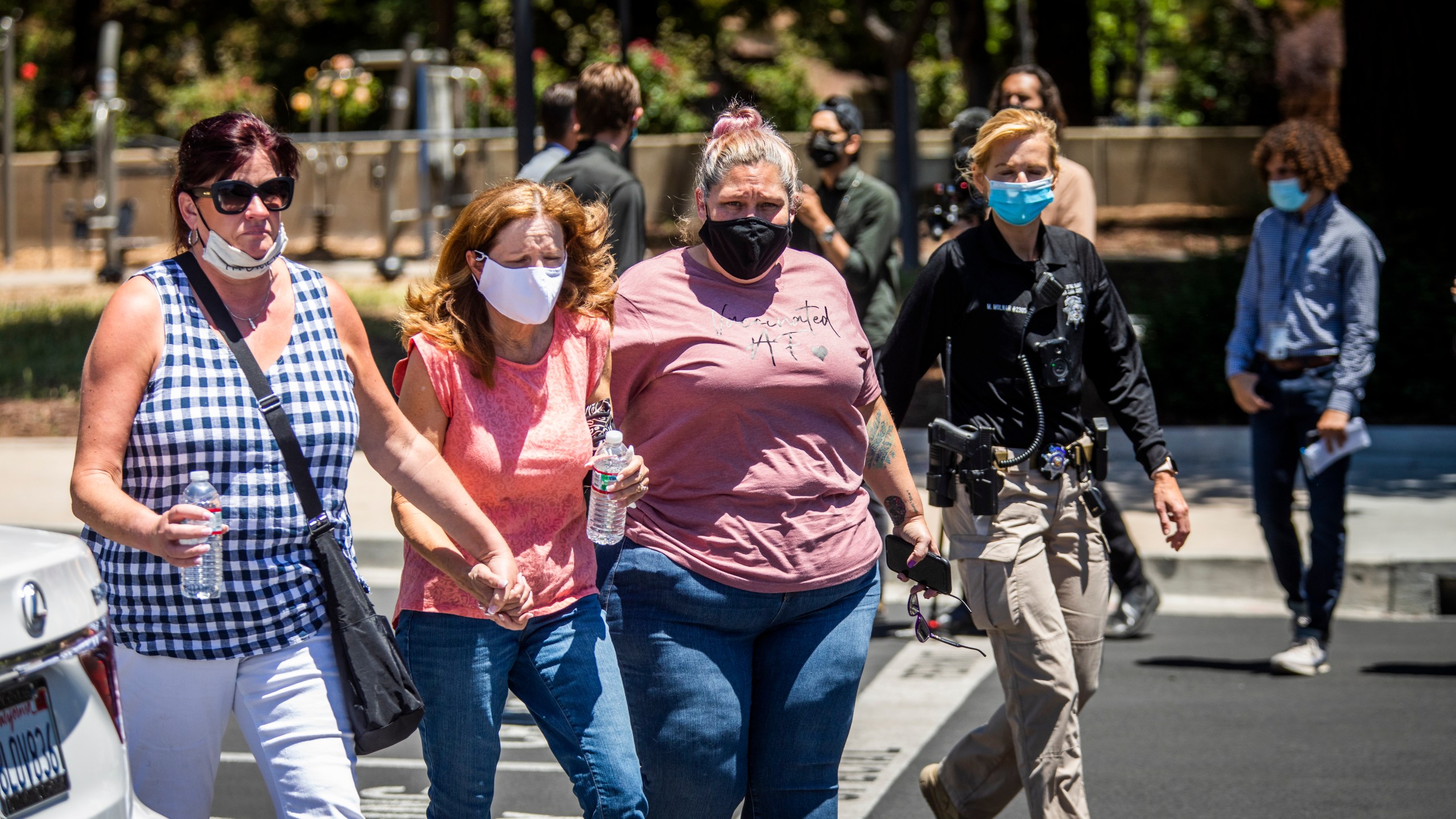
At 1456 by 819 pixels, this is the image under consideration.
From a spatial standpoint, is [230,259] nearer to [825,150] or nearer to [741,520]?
[741,520]

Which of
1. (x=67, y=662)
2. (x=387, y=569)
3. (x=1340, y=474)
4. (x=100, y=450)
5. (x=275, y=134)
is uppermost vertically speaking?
(x=275, y=134)

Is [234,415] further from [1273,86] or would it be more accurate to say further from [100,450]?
[1273,86]

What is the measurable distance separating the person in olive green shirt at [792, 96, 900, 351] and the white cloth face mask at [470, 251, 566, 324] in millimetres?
3060

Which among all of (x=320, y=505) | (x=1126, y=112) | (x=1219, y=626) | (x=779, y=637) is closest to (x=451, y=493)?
(x=320, y=505)

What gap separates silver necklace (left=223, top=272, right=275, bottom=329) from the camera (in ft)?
10.8

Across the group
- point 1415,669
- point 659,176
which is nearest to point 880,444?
point 1415,669

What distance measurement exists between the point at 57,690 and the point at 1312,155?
16.8ft

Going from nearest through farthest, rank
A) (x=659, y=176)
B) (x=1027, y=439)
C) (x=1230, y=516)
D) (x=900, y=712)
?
(x=1027, y=439)
(x=900, y=712)
(x=1230, y=516)
(x=659, y=176)

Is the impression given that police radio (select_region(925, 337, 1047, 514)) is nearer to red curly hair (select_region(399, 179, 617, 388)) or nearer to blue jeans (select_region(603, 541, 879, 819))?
blue jeans (select_region(603, 541, 879, 819))

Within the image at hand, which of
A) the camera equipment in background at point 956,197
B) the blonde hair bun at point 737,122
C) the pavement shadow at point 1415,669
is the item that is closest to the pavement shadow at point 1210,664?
the pavement shadow at point 1415,669

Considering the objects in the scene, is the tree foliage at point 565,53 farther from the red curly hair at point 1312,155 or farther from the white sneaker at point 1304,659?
the white sneaker at point 1304,659

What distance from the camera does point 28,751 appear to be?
262 centimetres

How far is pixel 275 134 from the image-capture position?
3396 mm

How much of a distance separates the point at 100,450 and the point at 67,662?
0.52 m
